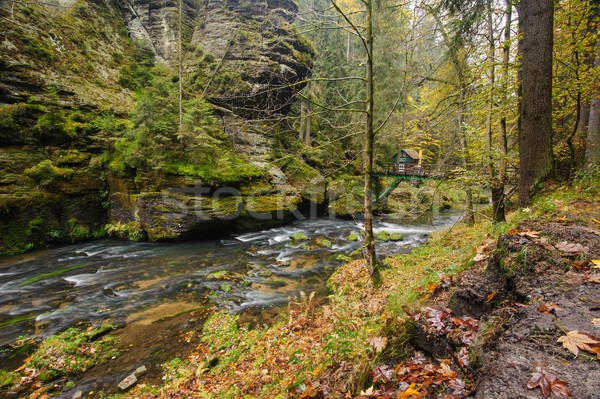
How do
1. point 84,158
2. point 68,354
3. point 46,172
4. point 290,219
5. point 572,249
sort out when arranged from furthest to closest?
point 290,219, point 84,158, point 46,172, point 68,354, point 572,249

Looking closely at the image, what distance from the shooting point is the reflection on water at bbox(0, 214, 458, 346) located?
6.55 meters

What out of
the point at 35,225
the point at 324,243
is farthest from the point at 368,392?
the point at 35,225

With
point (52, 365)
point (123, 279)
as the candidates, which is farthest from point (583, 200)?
point (123, 279)

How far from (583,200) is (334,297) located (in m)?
4.97

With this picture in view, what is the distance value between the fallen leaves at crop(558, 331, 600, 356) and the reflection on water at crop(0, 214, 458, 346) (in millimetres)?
6112

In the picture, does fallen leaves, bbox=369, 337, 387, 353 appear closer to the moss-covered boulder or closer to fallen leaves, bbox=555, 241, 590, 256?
fallen leaves, bbox=555, 241, 590, 256

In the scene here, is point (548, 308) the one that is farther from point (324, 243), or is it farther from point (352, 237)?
A: point (352, 237)

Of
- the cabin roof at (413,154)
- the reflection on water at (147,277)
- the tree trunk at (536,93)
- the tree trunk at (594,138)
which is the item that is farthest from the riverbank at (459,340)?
the cabin roof at (413,154)

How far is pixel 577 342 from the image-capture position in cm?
143

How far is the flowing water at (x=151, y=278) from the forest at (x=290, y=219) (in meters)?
0.09

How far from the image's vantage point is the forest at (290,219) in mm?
2230

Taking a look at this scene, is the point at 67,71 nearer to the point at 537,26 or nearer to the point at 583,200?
the point at 537,26

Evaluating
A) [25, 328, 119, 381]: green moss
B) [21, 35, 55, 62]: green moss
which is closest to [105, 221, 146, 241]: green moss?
[25, 328, 119, 381]: green moss

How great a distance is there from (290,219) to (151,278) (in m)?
9.48
